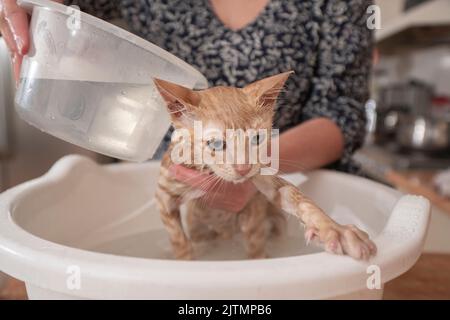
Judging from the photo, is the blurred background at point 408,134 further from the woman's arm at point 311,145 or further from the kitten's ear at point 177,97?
the kitten's ear at point 177,97

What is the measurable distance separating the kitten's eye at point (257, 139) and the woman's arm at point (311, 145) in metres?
0.17

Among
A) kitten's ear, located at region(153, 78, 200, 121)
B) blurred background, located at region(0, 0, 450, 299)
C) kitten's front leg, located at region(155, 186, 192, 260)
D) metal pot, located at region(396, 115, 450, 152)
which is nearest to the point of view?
kitten's ear, located at region(153, 78, 200, 121)

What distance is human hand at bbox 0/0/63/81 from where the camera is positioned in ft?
1.77

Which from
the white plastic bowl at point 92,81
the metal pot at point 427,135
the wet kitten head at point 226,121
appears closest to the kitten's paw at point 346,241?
the wet kitten head at point 226,121

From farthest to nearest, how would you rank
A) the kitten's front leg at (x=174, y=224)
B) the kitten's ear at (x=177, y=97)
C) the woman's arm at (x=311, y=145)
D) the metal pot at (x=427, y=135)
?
the metal pot at (x=427, y=135) < the woman's arm at (x=311, y=145) < the kitten's front leg at (x=174, y=224) < the kitten's ear at (x=177, y=97)

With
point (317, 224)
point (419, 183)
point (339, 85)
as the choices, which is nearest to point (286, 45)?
point (339, 85)

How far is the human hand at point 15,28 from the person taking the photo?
541 millimetres

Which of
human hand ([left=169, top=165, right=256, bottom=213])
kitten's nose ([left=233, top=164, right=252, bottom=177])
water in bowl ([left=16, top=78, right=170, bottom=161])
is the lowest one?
human hand ([left=169, top=165, right=256, bottom=213])

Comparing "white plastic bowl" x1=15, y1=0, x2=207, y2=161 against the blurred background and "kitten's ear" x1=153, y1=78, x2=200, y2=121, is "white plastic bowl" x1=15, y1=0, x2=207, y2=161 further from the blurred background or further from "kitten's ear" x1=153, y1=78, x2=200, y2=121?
the blurred background

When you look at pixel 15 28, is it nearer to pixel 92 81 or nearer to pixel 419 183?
pixel 92 81

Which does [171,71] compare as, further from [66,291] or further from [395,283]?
[395,283]

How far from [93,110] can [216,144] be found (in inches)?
6.0

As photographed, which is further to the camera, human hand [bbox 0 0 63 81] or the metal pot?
the metal pot

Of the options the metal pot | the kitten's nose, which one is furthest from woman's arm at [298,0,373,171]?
the metal pot
